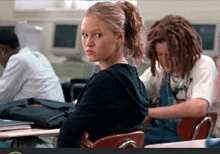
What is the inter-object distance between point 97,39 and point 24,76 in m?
0.86

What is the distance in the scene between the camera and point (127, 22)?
1344mm

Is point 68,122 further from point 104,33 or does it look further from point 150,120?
point 150,120

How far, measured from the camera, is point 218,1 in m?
2.17

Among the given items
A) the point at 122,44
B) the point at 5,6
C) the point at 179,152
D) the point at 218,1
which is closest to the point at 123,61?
the point at 122,44

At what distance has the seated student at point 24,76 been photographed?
1936 millimetres

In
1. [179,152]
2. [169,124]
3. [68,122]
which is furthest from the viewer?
[169,124]

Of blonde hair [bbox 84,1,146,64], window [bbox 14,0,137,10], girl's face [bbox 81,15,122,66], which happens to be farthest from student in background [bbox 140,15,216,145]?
window [bbox 14,0,137,10]

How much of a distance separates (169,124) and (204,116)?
220 millimetres

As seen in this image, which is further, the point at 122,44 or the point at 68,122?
the point at 122,44

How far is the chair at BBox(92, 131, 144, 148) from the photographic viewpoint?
1104 mm

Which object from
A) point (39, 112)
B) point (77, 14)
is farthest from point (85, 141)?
point (77, 14)

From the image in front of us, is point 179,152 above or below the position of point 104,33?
below

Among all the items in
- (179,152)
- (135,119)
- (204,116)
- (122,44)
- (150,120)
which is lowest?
(150,120)

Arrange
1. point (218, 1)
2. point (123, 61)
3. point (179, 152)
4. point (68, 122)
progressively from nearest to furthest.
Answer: point (179, 152)
point (68, 122)
point (123, 61)
point (218, 1)
